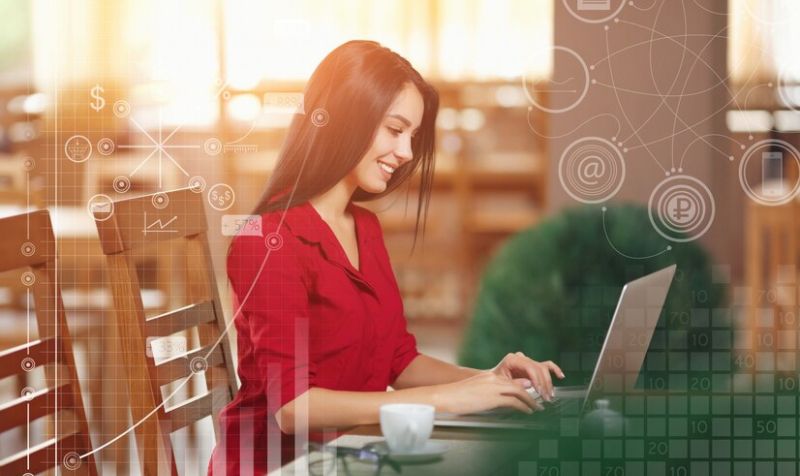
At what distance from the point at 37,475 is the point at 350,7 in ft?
2.87

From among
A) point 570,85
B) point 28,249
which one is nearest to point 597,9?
point 570,85

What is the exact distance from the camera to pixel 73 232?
1.52m

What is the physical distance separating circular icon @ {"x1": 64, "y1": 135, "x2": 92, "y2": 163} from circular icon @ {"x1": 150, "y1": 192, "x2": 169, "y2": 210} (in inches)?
5.1

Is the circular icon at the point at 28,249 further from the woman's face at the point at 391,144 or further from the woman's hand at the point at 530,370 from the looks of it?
the woman's hand at the point at 530,370

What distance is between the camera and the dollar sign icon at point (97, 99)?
151cm

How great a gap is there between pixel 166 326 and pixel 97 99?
0.37 metres

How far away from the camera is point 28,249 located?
57.5 inches

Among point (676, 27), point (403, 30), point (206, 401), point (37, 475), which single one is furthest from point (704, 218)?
point (37, 475)

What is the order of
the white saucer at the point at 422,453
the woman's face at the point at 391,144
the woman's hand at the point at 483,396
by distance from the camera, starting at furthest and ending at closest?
the woman's face at the point at 391,144, the woman's hand at the point at 483,396, the white saucer at the point at 422,453

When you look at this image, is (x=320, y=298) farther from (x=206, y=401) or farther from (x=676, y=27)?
(x=676, y=27)

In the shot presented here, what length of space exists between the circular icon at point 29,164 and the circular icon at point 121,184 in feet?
0.46

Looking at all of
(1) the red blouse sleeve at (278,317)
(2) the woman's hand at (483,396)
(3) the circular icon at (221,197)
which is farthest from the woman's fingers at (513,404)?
(3) the circular icon at (221,197)

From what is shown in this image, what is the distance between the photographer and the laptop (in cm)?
145

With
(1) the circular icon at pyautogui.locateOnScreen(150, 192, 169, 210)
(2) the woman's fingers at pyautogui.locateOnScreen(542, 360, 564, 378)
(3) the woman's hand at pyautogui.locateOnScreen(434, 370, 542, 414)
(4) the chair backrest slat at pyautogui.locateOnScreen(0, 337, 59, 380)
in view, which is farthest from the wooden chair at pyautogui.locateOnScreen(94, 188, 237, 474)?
(2) the woman's fingers at pyautogui.locateOnScreen(542, 360, 564, 378)
